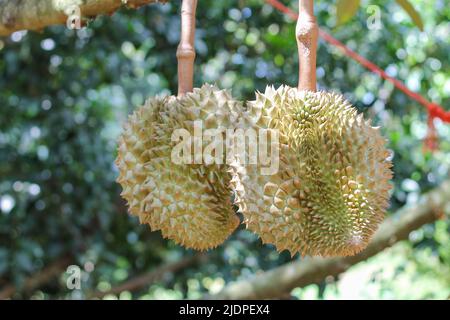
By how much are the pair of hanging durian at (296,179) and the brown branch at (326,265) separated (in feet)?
2.97

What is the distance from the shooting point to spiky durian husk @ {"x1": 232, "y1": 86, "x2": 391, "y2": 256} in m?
0.84

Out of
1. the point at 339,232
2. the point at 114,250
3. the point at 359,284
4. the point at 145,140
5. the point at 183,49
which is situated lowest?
the point at 359,284

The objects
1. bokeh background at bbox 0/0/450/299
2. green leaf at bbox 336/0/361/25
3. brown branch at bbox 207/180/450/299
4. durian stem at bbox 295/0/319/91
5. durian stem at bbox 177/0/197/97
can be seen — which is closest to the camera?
green leaf at bbox 336/0/361/25

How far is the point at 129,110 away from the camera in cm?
232

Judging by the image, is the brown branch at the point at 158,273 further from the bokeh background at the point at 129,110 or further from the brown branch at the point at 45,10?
the brown branch at the point at 45,10

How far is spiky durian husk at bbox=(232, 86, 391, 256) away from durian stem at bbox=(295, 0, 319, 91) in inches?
0.8

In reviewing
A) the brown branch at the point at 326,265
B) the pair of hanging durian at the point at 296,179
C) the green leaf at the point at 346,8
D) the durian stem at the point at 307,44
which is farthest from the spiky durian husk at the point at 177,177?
the brown branch at the point at 326,265

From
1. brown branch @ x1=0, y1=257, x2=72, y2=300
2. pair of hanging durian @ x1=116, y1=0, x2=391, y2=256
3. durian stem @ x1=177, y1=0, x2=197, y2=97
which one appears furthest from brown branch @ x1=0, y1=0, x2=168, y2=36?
brown branch @ x1=0, y1=257, x2=72, y2=300

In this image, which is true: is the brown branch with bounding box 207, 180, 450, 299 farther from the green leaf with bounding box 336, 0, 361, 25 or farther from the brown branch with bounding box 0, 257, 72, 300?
the green leaf with bounding box 336, 0, 361, 25

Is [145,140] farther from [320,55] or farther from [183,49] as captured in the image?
[320,55]

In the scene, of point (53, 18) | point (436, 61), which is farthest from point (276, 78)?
point (53, 18)
